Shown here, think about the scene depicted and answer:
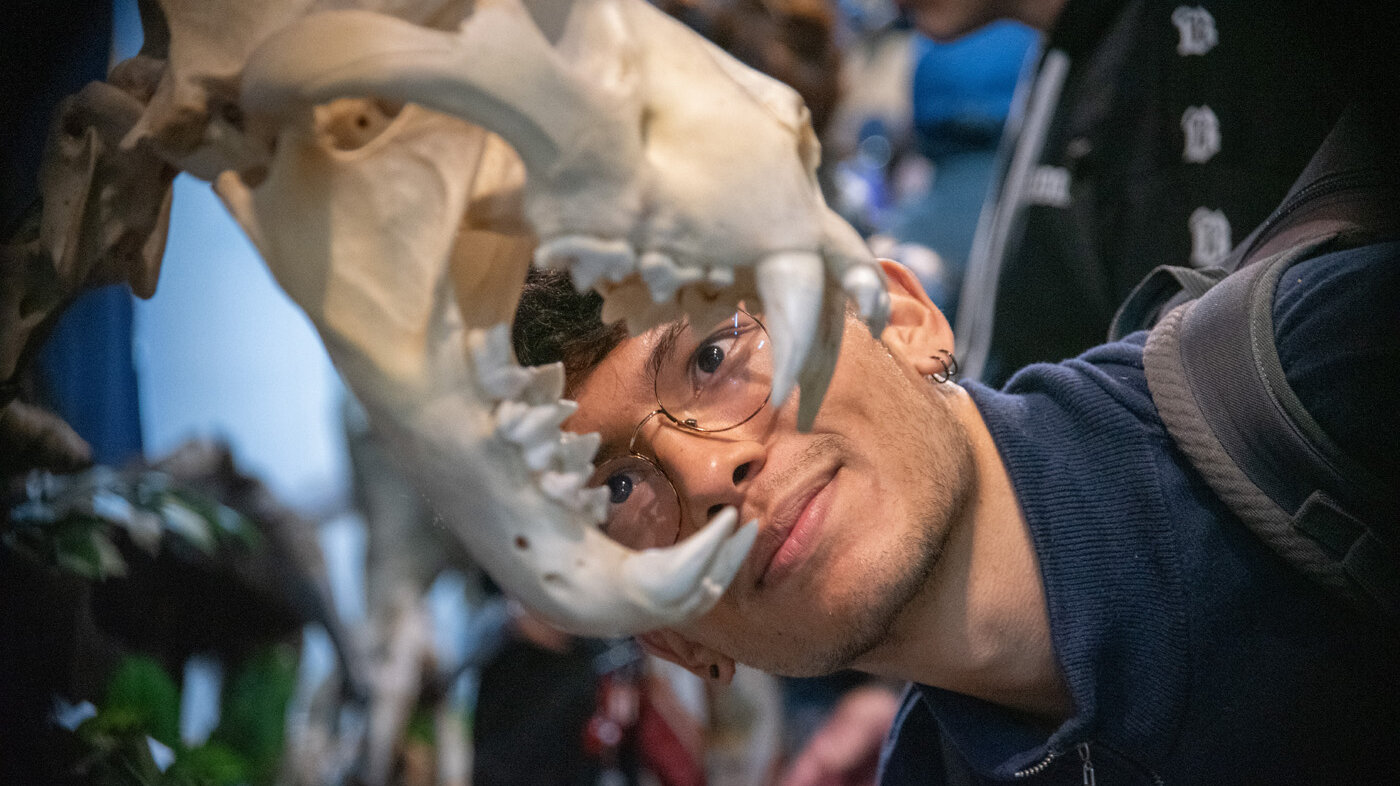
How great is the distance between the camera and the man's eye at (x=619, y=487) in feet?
2.73

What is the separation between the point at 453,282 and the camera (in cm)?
56

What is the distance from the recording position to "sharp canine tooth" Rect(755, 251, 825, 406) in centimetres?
51

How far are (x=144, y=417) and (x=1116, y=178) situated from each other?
1056 millimetres

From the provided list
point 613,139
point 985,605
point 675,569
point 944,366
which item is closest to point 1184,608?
point 985,605

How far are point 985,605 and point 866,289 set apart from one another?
0.47 meters

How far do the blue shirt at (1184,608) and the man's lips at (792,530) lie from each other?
0.20 metres

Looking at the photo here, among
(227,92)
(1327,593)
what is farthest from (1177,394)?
(227,92)

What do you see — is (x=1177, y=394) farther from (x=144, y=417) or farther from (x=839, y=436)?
(x=144, y=417)

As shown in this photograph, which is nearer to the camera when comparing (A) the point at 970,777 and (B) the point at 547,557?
(B) the point at 547,557

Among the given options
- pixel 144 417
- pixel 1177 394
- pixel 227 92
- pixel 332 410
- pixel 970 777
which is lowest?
pixel 970 777

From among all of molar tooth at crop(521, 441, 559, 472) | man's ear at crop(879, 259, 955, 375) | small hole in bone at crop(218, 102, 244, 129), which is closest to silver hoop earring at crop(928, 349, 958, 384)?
man's ear at crop(879, 259, 955, 375)

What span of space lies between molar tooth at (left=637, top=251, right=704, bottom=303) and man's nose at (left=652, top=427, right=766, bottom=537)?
310 mm

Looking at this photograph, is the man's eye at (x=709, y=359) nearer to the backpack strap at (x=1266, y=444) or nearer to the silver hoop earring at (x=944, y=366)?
the silver hoop earring at (x=944, y=366)

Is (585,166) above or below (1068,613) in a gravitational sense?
above
